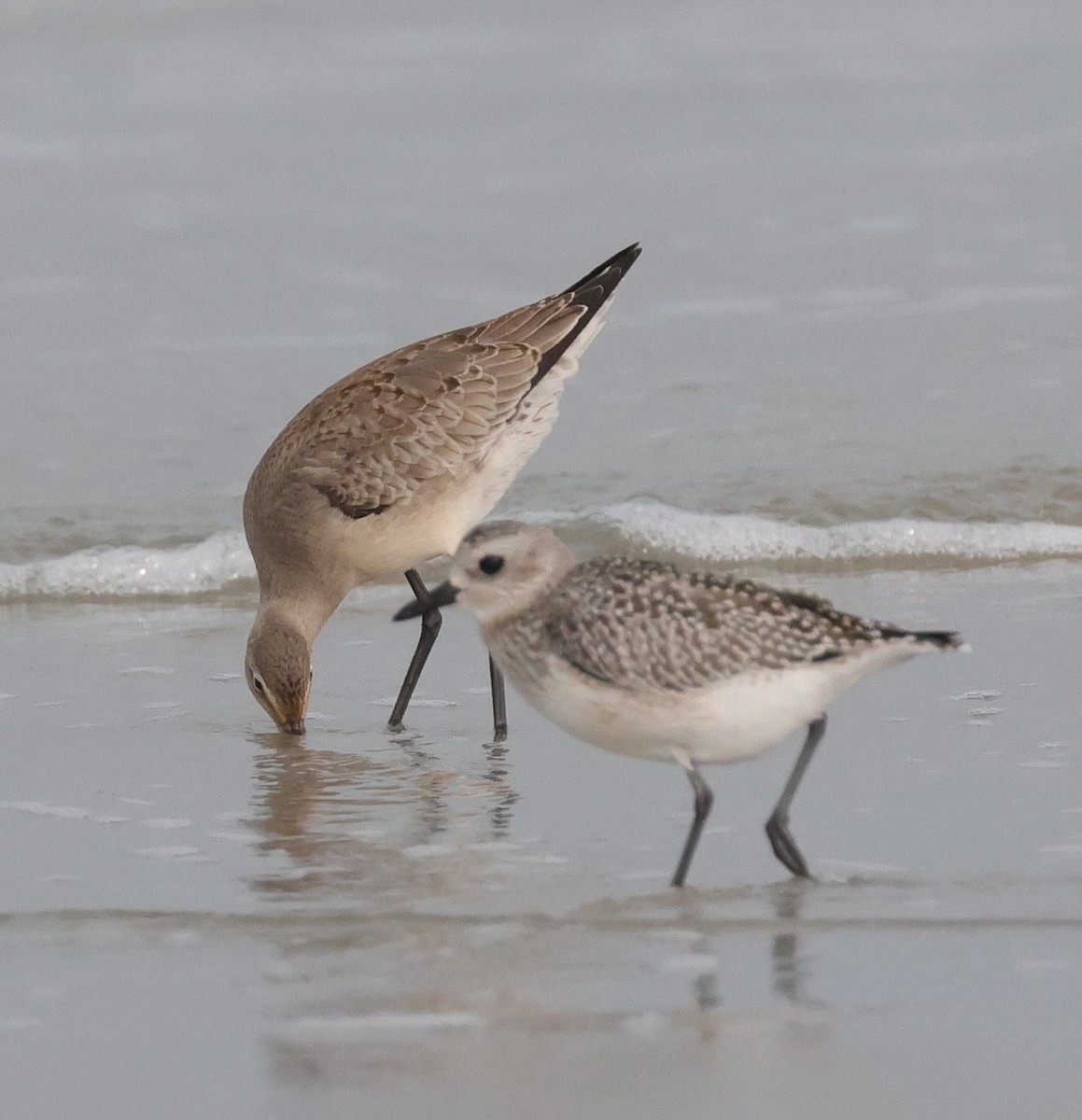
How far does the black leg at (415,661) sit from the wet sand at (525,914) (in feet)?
0.38

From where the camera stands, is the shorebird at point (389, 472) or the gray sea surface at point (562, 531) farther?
the shorebird at point (389, 472)

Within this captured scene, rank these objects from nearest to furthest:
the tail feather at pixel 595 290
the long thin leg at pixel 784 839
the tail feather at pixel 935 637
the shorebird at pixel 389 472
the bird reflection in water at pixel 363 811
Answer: the tail feather at pixel 935 637, the long thin leg at pixel 784 839, the bird reflection in water at pixel 363 811, the shorebird at pixel 389 472, the tail feather at pixel 595 290

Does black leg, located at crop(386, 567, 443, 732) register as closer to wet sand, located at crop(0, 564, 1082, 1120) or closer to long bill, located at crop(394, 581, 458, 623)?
wet sand, located at crop(0, 564, 1082, 1120)

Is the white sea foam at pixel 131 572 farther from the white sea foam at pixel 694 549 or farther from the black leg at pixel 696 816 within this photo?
the black leg at pixel 696 816

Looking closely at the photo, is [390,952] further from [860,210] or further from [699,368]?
[860,210]

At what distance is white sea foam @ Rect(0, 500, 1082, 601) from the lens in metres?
10.5

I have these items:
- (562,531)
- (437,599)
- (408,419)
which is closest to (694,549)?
(562,531)

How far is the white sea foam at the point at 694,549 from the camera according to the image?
34.5 ft

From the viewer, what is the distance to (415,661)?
849cm

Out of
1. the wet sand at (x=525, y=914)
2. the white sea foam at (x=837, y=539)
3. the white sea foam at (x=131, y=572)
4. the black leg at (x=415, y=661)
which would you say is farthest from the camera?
the white sea foam at (x=837, y=539)

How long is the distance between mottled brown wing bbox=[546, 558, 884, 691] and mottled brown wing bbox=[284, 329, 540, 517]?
2937 mm

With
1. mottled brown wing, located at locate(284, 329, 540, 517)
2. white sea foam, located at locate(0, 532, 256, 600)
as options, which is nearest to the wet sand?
mottled brown wing, located at locate(284, 329, 540, 517)

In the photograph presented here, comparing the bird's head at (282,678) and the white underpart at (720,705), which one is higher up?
the white underpart at (720,705)

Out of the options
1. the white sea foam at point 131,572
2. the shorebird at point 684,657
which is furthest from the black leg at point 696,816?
the white sea foam at point 131,572
